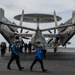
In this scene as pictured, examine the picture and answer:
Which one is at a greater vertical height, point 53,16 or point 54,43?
point 53,16

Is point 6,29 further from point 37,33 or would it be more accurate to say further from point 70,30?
point 70,30

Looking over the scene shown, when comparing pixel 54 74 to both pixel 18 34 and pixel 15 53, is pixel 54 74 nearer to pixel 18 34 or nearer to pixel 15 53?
pixel 15 53

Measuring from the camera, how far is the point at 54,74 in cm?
1367

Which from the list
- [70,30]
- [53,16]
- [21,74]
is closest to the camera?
[21,74]

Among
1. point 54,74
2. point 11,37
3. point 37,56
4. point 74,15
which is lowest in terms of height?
point 54,74

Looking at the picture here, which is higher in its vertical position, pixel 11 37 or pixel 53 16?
pixel 53 16

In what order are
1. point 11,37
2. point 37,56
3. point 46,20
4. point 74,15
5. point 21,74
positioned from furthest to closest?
point 46,20
point 11,37
point 74,15
point 37,56
point 21,74

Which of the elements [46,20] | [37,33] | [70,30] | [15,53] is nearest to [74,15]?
[70,30]

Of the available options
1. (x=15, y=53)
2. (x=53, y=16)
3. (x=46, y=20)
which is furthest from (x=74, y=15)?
(x=15, y=53)

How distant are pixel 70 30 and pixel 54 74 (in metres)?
17.9

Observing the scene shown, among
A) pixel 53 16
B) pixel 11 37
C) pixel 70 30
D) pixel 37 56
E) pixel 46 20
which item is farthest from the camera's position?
pixel 46 20

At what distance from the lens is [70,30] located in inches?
1224

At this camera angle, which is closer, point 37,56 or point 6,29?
point 37,56

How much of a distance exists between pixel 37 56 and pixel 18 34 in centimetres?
1868
